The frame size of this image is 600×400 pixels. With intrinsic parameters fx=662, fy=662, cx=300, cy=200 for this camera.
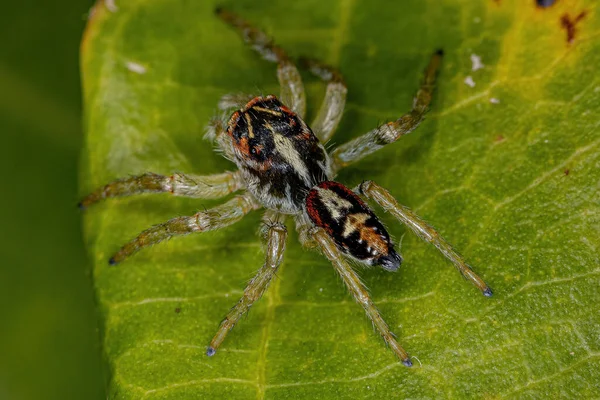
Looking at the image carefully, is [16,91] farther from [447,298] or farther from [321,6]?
[447,298]

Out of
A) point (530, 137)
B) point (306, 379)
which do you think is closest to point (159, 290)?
point (306, 379)

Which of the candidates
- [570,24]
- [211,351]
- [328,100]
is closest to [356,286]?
[211,351]

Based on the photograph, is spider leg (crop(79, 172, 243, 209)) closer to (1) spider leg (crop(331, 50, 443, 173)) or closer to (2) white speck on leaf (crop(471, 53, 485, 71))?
(1) spider leg (crop(331, 50, 443, 173))

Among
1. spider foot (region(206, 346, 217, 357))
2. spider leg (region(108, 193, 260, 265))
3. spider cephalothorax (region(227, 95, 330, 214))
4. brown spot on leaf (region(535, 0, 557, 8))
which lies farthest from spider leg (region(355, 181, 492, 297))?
brown spot on leaf (region(535, 0, 557, 8))

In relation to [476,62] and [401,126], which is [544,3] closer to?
[476,62]

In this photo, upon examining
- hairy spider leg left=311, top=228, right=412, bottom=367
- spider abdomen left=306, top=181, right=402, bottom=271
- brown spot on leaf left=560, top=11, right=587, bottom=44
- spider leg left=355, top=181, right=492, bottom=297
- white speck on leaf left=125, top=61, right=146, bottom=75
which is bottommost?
hairy spider leg left=311, top=228, right=412, bottom=367
